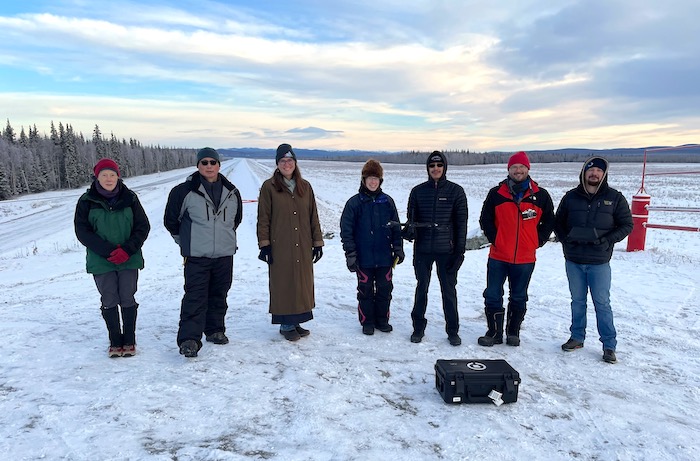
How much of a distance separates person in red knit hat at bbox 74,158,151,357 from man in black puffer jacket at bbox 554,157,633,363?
15.3ft

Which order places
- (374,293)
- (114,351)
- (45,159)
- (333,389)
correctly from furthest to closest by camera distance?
(45,159)
(374,293)
(114,351)
(333,389)

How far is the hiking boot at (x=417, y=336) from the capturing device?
518 centimetres

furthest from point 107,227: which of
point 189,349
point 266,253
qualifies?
point 266,253

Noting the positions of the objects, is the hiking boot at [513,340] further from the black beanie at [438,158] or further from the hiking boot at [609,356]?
the black beanie at [438,158]

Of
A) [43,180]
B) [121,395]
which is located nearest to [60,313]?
[121,395]

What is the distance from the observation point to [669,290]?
284 inches

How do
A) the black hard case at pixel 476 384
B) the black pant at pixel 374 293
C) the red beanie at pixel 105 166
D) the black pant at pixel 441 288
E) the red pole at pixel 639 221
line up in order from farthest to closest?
the red pole at pixel 639 221 < the black pant at pixel 374 293 < the black pant at pixel 441 288 < the red beanie at pixel 105 166 < the black hard case at pixel 476 384

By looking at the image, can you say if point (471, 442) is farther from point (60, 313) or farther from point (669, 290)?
point (669, 290)

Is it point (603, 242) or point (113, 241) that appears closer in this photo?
point (113, 241)

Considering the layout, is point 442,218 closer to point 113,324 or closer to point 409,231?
point 409,231

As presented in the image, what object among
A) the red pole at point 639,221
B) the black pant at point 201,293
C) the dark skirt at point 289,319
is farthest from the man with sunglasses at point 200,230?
the red pole at point 639,221

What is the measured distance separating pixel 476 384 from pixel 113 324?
357cm

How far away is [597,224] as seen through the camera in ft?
15.7

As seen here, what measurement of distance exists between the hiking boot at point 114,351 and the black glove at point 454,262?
3635 mm
